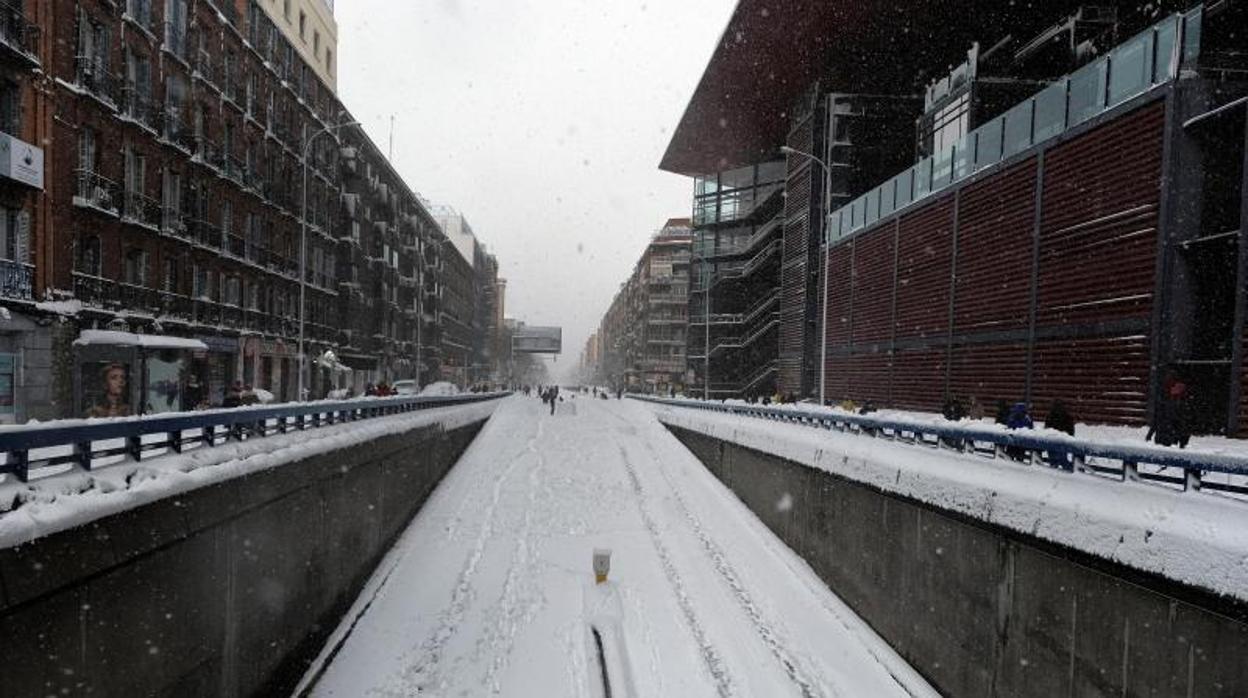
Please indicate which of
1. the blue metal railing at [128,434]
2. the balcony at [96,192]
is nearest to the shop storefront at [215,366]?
the balcony at [96,192]

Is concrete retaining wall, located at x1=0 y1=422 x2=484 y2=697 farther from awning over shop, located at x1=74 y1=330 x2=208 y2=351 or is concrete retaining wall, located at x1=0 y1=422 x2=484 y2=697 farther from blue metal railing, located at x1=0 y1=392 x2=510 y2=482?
awning over shop, located at x1=74 y1=330 x2=208 y2=351

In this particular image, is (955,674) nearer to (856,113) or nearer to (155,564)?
(155,564)

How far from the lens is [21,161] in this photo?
2030cm

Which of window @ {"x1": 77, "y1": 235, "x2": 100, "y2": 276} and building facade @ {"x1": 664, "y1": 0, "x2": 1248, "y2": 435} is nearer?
building facade @ {"x1": 664, "y1": 0, "x2": 1248, "y2": 435}

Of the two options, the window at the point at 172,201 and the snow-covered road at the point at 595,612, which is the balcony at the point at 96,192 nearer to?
the window at the point at 172,201

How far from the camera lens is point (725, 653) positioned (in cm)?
952

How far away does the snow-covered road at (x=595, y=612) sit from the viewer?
8633mm

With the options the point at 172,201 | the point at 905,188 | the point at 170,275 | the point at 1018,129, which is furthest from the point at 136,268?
the point at 1018,129

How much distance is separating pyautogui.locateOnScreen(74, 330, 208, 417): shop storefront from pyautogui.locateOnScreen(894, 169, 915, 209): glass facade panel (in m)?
28.1

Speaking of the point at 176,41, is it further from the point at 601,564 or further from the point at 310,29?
the point at 601,564

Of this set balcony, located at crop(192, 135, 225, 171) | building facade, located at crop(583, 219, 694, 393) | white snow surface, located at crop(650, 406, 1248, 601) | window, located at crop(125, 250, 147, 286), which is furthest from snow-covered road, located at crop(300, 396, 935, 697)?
building facade, located at crop(583, 219, 694, 393)

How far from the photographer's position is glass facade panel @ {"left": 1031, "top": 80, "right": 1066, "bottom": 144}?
19.4m

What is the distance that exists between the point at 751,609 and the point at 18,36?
85.9 feet

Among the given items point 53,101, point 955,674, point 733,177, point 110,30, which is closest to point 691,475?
point 955,674
